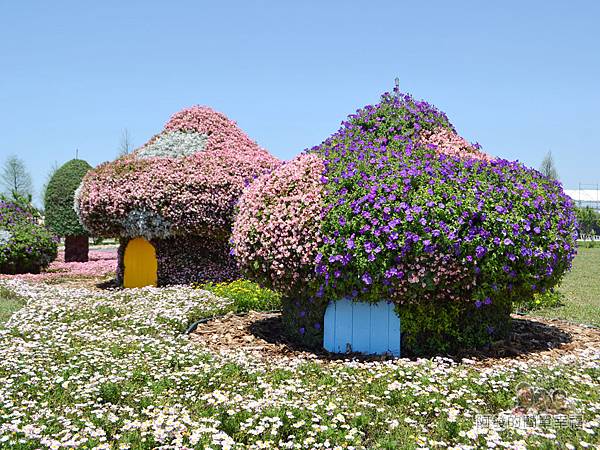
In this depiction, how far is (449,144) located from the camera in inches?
314

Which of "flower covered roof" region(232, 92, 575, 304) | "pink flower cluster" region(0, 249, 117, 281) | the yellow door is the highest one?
"flower covered roof" region(232, 92, 575, 304)

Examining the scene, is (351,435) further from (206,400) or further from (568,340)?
(568,340)

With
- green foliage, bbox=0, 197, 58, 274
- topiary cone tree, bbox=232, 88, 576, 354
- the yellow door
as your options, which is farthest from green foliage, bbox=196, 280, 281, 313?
green foliage, bbox=0, 197, 58, 274

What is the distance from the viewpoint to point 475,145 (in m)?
8.16

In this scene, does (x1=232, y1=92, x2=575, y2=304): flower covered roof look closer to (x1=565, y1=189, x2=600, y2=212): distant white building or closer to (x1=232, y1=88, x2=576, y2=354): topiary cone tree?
(x1=232, y1=88, x2=576, y2=354): topiary cone tree

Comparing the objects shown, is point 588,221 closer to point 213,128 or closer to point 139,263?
point 213,128

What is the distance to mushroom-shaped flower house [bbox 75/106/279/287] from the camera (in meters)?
12.9

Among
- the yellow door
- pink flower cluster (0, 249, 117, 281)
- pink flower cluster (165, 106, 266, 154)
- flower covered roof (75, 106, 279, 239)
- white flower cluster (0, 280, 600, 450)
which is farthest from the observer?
pink flower cluster (0, 249, 117, 281)

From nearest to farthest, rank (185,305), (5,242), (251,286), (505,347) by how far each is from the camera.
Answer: (505,347) < (185,305) < (251,286) < (5,242)

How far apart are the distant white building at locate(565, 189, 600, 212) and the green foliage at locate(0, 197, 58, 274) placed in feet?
287

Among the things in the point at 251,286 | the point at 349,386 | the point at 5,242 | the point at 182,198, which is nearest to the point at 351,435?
the point at 349,386

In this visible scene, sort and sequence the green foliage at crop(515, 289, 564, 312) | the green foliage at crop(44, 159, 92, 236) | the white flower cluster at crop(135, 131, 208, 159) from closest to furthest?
1. the green foliage at crop(515, 289, 564, 312)
2. the white flower cluster at crop(135, 131, 208, 159)
3. the green foliage at crop(44, 159, 92, 236)

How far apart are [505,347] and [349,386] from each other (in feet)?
8.54

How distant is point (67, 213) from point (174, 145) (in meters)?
11.3
